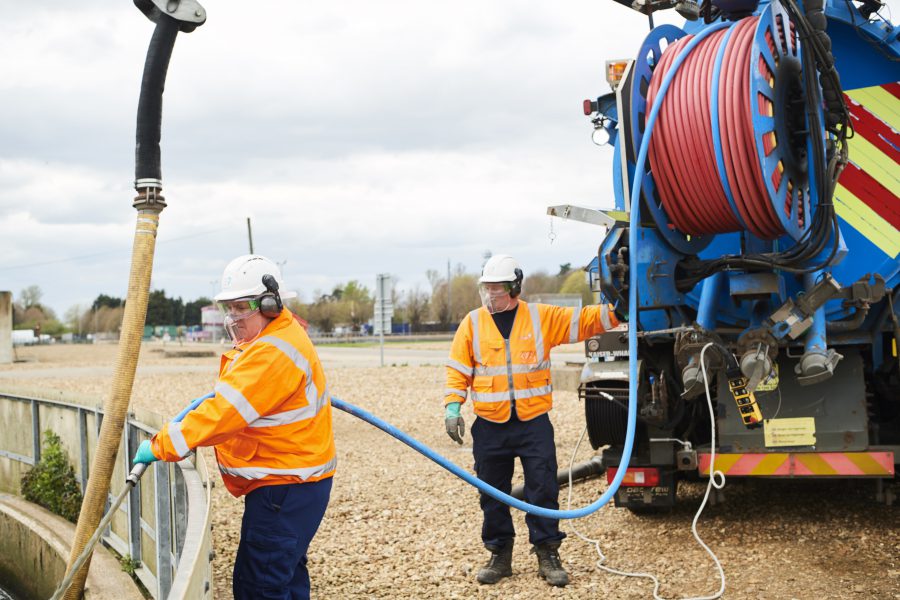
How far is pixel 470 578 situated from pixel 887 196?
3.30 meters

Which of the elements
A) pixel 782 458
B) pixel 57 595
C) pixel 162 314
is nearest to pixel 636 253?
pixel 782 458

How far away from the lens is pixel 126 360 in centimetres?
404

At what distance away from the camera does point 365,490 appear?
7.98m

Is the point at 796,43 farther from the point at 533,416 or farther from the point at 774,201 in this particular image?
the point at 533,416

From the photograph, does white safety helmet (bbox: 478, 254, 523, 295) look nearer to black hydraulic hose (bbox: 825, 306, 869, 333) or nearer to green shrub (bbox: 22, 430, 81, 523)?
black hydraulic hose (bbox: 825, 306, 869, 333)

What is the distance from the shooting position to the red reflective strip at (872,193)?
5.45 m

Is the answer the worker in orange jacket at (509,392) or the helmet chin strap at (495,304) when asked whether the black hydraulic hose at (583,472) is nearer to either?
the worker in orange jacket at (509,392)

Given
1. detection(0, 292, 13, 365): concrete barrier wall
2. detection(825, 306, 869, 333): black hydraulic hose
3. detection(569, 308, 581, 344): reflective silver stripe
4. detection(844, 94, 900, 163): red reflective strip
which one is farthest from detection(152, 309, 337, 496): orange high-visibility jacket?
detection(0, 292, 13, 365): concrete barrier wall

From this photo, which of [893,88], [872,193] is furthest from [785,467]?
[893,88]

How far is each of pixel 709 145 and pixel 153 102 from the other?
2551 mm

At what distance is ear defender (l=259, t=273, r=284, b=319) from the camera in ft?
12.9

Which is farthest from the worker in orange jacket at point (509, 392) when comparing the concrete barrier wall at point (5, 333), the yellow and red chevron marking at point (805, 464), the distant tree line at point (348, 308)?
the distant tree line at point (348, 308)

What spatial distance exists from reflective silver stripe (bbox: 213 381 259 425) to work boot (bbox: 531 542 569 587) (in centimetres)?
230

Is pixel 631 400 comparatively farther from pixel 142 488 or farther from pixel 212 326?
pixel 212 326
